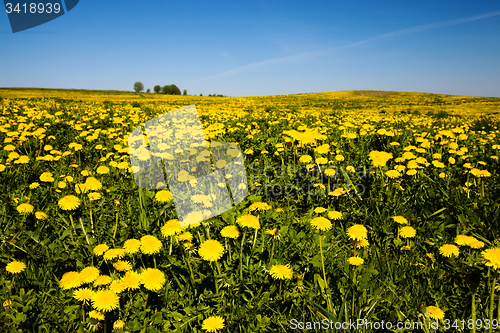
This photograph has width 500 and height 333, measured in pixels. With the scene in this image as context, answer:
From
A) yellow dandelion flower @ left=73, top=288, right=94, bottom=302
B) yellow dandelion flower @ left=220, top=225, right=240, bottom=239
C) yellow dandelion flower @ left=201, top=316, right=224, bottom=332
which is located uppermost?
yellow dandelion flower @ left=220, top=225, right=240, bottom=239

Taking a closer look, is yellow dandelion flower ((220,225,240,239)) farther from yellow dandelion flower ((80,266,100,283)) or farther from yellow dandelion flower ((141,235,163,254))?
yellow dandelion flower ((80,266,100,283))

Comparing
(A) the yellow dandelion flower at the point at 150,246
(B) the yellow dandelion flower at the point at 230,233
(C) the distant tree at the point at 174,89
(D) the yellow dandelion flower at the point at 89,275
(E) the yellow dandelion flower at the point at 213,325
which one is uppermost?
(C) the distant tree at the point at 174,89

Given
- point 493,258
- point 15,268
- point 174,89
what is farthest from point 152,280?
point 174,89

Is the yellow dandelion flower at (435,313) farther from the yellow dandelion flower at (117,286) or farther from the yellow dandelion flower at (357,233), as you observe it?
the yellow dandelion flower at (117,286)

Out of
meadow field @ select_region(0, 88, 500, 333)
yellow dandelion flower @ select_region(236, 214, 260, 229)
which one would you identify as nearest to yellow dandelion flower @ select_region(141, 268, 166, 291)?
meadow field @ select_region(0, 88, 500, 333)

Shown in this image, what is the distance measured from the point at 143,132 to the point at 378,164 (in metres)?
4.42

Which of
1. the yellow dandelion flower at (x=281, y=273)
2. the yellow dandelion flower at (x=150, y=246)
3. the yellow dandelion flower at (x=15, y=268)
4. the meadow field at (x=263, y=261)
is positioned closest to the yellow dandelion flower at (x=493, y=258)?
the meadow field at (x=263, y=261)

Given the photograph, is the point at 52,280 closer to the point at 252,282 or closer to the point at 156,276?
the point at 156,276

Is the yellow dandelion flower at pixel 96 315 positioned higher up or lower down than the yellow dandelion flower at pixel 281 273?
lower down
